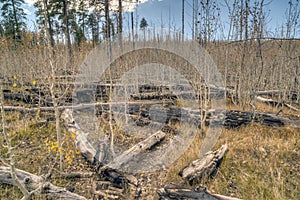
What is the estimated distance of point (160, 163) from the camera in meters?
3.42

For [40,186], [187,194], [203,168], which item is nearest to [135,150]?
[203,168]

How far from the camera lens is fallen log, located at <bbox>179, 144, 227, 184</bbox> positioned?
8.80 ft

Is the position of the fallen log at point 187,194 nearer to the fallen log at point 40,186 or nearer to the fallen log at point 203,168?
the fallen log at point 203,168

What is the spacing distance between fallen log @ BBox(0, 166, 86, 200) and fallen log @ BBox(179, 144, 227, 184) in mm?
1483

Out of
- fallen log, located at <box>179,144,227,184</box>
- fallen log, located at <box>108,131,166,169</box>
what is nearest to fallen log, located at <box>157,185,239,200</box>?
fallen log, located at <box>179,144,227,184</box>

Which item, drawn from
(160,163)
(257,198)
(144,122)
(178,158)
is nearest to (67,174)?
(160,163)

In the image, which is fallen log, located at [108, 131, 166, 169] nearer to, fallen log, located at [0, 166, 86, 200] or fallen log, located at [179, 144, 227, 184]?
fallen log, located at [0, 166, 86, 200]

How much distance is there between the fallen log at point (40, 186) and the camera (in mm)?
2253

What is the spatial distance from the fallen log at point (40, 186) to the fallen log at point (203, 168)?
1.48 metres

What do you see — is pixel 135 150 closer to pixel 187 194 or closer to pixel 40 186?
pixel 187 194

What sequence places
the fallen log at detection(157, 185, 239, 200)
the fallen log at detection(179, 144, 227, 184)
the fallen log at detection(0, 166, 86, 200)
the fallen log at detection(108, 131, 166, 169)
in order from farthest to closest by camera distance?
the fallen log at detection(108, 131, 166, 169) < the fallen log at detection(179, 144, 227, 184) < the fallen log at detection(0, 166, 86, 200) < the fallen log at detection(157, 185, 239, 200)

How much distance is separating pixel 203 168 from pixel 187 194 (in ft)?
2.31

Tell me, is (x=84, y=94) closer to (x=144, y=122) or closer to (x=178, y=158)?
(x=144, y=122)

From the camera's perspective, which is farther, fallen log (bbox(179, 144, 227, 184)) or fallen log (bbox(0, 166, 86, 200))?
fallen log (bbox(179, 144, 227, 184))
